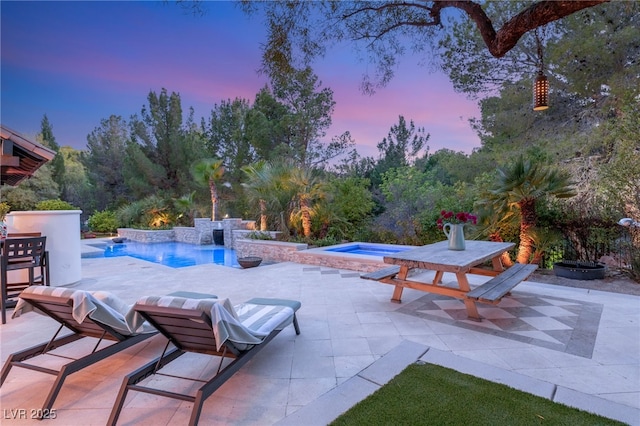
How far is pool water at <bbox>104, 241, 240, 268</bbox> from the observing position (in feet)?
33.4

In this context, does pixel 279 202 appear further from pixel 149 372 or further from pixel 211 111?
pixel 211 111

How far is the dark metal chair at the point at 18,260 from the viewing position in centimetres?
402

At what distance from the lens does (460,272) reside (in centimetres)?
374

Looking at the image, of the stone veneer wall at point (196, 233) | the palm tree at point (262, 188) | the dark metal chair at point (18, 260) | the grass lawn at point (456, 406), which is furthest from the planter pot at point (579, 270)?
the stone veneer wall at point (196, 233)

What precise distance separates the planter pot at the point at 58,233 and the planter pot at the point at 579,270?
29.2 ft

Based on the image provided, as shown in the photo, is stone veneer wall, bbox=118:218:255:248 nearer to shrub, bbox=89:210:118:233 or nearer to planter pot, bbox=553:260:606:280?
shrub, bbox=89:210:118:233

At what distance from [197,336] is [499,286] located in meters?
3.35

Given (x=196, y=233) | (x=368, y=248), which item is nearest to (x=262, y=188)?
(x=368, y=248)

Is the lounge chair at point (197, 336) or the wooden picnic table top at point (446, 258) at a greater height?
the wooden picnic table top at point (446, 258)

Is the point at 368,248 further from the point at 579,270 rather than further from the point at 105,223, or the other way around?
the point at 105,223

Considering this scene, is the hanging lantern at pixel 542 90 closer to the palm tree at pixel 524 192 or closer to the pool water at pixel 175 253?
the palm tree at pixel 524 192

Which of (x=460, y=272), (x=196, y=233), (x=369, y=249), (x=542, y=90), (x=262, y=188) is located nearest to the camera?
(x=460, y=272)

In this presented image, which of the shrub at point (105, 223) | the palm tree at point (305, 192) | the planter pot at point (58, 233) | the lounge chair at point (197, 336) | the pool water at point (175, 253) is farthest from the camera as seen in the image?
the shrub at point (105, 223)

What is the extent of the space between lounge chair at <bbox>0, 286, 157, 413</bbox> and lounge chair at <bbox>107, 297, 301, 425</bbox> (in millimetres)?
422
